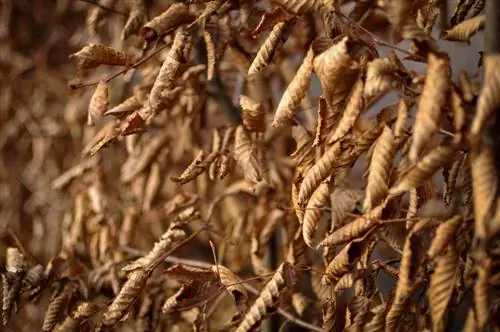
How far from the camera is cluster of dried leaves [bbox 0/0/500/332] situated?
0.79 metres

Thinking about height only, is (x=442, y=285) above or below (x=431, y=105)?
below

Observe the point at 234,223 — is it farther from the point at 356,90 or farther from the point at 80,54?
the point at 356,90

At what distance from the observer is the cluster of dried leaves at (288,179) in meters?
0.79

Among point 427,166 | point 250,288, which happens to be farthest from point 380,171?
point 250,288

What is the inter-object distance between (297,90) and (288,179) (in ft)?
2.30

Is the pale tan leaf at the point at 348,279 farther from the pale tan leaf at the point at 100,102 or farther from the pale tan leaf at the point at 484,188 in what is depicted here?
the pale tan leaf at the point at 100,102

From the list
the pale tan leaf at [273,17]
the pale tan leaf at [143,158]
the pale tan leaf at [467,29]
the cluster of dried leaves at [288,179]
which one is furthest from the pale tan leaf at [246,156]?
the pale tan leaf at [143,158]

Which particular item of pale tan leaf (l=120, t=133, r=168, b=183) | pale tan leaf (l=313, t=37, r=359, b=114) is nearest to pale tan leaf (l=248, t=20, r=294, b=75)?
pale tan leaf (l=313, t=37, r=359, b=114)

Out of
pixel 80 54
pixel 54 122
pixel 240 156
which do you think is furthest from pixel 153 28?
pixel 54 122

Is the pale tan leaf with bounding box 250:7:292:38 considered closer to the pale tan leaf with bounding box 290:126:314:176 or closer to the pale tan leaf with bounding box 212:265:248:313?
the pale tan leaf with bounding box 290:126:314:176

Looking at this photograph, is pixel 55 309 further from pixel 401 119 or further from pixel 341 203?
pixel 401 119

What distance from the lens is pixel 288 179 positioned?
1.59 m

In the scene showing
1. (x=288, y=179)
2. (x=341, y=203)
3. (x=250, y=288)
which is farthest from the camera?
(x=288, y=179)

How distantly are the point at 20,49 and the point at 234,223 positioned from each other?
1.34m
